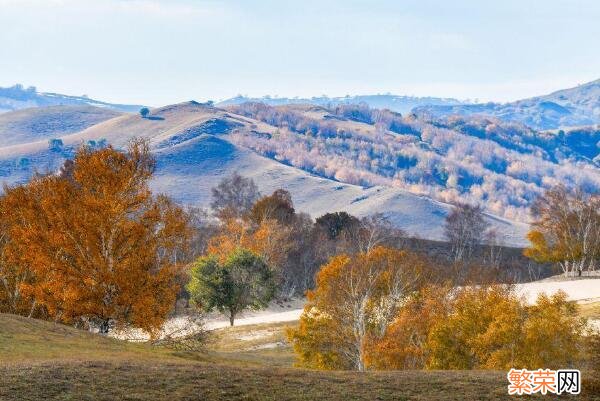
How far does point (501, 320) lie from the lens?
43.8 meters

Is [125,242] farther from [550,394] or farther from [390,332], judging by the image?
[550,394]

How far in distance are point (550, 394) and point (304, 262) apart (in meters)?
101

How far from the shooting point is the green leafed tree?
8756cm

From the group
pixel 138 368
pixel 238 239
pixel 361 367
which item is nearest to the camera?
pixel 138 368

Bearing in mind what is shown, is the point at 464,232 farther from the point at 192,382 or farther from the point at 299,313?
the point at 192,382

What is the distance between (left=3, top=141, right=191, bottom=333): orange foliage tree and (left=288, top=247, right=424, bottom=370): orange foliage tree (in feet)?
46.1

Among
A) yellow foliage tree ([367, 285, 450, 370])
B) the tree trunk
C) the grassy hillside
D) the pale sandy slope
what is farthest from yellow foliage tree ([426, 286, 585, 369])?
the pale sandy slope

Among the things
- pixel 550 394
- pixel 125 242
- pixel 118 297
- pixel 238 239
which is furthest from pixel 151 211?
pixel 238 239

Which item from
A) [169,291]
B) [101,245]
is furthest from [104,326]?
[101,245]

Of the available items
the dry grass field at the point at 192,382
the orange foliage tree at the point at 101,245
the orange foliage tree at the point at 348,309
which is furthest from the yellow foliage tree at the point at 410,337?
the dry grass field at the point at 192,382

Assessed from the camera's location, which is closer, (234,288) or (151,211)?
(151,211)

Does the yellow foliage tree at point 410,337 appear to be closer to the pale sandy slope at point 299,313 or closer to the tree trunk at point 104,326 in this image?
the tree trunk at point 104,326

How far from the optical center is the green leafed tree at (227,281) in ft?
287

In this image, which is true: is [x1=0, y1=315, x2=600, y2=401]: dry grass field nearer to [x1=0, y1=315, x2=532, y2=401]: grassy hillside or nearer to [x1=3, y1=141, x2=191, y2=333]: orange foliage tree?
[x1=0, y1=315, x2=532, y2=401]: grassy hillside
